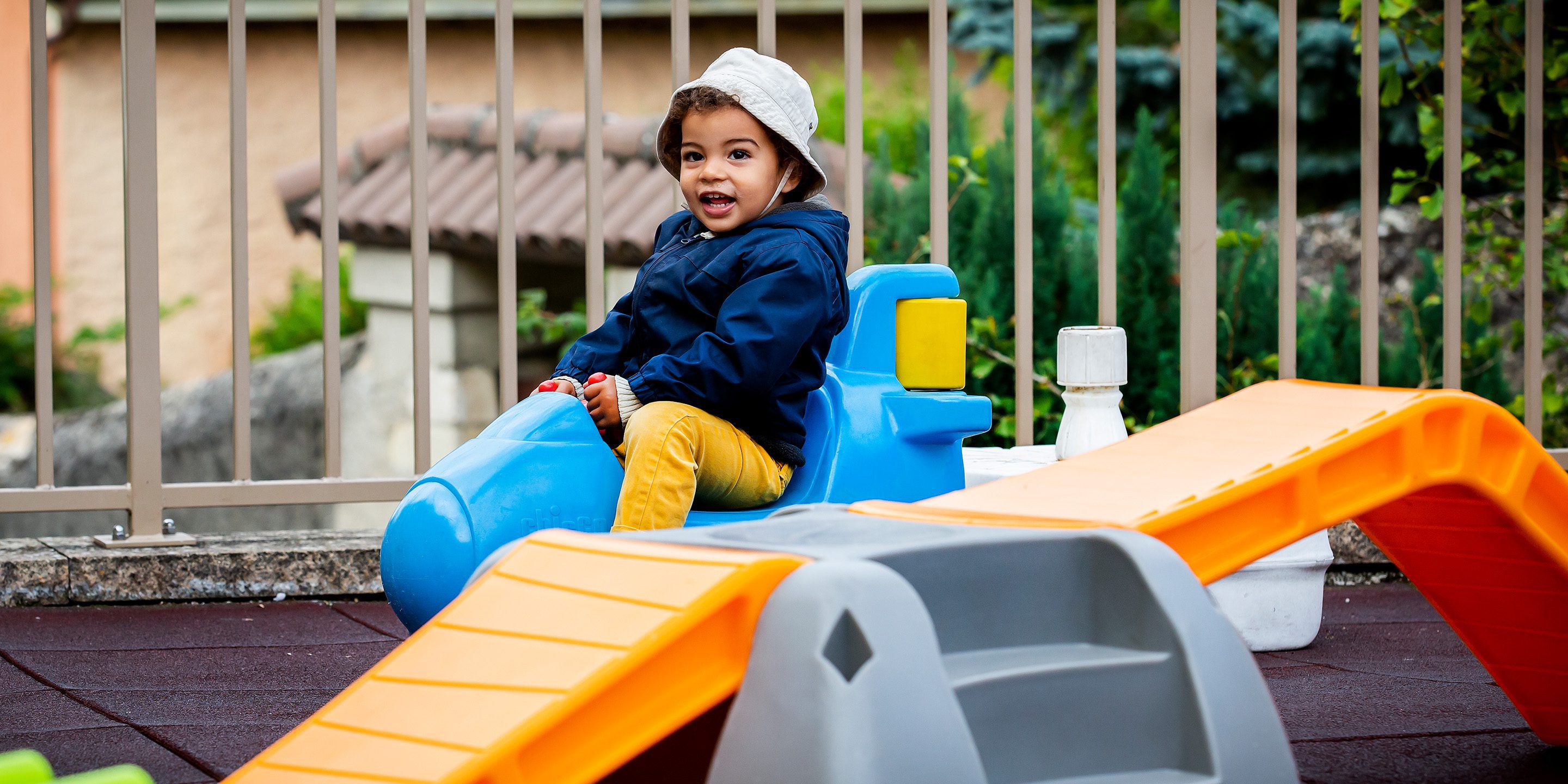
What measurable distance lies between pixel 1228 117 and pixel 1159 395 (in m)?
3.11

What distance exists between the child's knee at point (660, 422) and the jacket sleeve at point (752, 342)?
0.05 meters

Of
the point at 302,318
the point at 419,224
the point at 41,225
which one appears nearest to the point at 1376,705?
the point at 419,224

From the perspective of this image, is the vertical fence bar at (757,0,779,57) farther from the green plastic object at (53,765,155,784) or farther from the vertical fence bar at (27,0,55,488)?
the green plastic object at (53,765,155,784)

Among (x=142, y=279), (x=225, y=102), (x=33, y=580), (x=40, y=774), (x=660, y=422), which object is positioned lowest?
(x=33, y=580)

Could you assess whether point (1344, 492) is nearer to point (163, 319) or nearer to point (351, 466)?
point (351, 466)

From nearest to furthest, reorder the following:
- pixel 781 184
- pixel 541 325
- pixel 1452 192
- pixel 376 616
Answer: pixel 781 184
pixel 376 616
pixel 1452 192
pixel 541 325

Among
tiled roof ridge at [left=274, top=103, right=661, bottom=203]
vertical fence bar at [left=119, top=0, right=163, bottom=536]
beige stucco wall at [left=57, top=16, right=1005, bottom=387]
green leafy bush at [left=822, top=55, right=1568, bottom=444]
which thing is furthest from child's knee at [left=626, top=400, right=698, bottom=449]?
beige stucco wall at [left=57, top=16, right=1005, bottom=387]

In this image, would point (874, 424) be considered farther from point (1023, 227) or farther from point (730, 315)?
point (1023, 227)

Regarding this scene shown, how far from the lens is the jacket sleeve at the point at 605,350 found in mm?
2568

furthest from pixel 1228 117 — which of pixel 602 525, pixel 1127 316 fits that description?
pixel 602 525

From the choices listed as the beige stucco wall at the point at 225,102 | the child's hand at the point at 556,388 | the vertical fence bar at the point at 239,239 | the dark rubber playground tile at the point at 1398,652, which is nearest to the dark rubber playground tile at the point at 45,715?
the child's hand at the point at 556,388

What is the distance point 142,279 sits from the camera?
3.07m

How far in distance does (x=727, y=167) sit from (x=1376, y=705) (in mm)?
1282

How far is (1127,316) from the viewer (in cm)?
450
